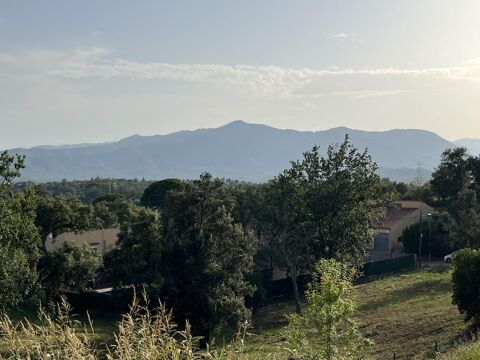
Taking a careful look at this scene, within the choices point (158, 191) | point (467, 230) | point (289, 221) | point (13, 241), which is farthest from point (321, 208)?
point (158, 191)

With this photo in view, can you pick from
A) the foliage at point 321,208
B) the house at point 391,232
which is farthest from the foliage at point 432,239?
the foliage at point 321,208

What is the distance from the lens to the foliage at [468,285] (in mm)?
24173

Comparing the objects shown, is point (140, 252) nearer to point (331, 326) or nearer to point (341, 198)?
point (341, 198)

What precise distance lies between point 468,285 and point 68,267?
1030 inches

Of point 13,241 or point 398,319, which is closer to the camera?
point 13,241

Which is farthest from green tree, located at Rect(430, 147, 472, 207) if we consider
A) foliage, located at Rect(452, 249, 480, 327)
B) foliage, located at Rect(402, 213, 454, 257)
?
foliage, located at Rect(452, 249, 480, 327)

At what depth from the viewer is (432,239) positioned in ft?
198

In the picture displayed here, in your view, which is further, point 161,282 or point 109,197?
point 109,197

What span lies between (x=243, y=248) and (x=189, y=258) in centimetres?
350

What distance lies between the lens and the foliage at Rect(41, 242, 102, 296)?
121ft

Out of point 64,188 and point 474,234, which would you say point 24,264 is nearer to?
point 474,234

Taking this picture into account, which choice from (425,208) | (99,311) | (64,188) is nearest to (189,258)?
(99,311)

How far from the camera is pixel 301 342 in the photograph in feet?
A: 44.7

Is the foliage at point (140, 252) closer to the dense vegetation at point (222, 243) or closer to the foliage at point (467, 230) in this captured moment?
the dense vegetation at point (222, 243)
